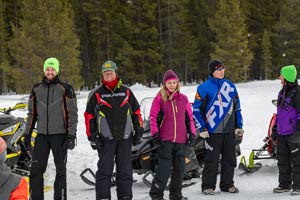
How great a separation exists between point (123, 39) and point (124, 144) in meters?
32.2

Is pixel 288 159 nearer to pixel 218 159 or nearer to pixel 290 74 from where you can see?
pixel 218 159

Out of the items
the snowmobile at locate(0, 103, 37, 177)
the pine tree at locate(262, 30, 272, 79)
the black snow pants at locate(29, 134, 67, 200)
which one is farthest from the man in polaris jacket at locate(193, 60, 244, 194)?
the pine tree at locate(262, 30, 272, 79)

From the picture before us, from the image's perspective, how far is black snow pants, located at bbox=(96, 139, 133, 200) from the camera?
15.9ft

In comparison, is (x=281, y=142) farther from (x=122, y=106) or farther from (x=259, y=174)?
(x=122, y=106)

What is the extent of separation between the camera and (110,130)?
4.81m

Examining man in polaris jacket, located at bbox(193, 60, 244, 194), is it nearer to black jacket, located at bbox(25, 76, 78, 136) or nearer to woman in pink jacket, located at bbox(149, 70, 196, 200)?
woman in pink jacket, located at bbox(149, 70, 196, 200)

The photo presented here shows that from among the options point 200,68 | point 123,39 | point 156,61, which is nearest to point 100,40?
point 123,39

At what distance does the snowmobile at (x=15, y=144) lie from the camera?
5.52 meters

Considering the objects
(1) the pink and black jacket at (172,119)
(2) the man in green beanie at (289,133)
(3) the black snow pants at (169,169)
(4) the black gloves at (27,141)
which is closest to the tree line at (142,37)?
(4) the black gloves at (27,141)

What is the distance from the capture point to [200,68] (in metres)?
42.6

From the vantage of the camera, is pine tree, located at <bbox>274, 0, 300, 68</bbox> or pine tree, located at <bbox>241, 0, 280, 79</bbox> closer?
pine tree, located at <bbox>274, 0, 300, 68</bbox>

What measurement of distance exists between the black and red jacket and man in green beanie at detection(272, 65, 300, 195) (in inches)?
76.3

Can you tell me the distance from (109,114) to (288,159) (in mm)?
2355

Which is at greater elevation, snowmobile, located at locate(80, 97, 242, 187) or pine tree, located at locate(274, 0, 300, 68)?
pine tree, located at locate(274, 0, 300, 68)
